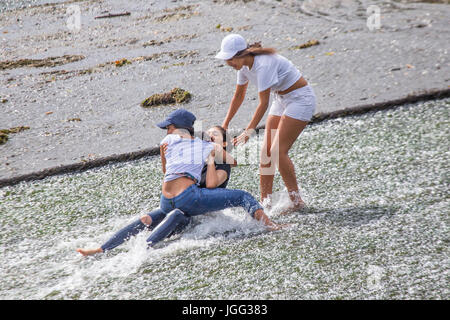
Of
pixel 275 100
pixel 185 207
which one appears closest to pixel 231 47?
pixel 275 100

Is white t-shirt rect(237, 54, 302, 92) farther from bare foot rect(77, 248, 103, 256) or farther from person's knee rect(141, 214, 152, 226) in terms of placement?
bare foot rect(77, 248, 103, 256)

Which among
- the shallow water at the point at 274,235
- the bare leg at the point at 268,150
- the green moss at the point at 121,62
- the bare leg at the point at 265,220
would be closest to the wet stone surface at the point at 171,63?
the green moss at the point at 121,62

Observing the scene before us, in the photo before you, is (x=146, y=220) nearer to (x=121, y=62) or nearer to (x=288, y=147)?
(x=288, y=147)

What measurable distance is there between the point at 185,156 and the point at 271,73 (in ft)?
3.48

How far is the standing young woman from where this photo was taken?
5.27 m

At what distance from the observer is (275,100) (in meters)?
5.71

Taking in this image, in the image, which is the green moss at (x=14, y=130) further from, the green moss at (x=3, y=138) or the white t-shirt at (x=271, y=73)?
the white t-shirt at (x=271, y=73)

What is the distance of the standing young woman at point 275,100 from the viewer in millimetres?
5273

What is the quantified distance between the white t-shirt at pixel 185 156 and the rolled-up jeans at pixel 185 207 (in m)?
0.16

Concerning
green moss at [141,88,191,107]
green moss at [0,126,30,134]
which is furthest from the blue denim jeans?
green moss at [0,126,30,134]

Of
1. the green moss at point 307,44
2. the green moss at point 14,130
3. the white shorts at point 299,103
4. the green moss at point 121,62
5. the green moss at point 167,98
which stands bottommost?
the green moss at point 14,130

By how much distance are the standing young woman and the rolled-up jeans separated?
0.54 meters
